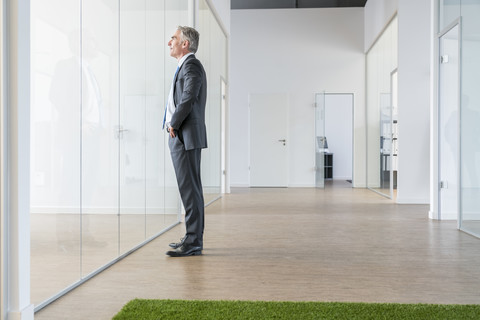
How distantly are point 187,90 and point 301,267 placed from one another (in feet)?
4.77

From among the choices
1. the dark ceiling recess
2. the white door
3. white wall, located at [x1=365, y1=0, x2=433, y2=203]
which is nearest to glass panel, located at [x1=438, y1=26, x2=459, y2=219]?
white wall, located at [x1=365, y1=0, x2=433, y2=203]

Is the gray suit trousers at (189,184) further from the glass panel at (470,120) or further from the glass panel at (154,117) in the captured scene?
the glass panel at (470,120)

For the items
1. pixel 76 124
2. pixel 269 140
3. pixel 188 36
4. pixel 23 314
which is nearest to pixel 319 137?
pixel 269 140

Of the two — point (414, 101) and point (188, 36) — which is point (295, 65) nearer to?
point (414, 101)

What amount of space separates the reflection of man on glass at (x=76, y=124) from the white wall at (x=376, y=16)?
637cm

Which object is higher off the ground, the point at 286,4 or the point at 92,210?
the point at 286,4

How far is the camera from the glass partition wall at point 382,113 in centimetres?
847

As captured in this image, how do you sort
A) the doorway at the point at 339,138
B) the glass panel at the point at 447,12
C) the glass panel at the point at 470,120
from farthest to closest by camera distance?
the doorway at the point at 339,138 → the glass panel at the point at 447,12 → the glass panel at the point at 470,120

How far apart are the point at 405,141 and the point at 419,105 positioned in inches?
23.1

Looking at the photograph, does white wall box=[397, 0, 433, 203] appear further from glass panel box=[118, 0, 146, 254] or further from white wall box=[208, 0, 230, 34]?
glass panel box=[118, 0, 146, 254]

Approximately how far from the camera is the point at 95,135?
10.2 feet

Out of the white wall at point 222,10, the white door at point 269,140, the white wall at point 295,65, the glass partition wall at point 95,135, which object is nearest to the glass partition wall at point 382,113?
the white wall at point 295,65

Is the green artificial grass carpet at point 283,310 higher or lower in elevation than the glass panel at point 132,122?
lower

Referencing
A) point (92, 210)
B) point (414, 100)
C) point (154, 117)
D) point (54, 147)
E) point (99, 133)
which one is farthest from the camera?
point (414, 100)
